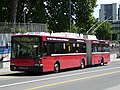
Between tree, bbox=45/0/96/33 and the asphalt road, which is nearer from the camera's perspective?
the asphalt road

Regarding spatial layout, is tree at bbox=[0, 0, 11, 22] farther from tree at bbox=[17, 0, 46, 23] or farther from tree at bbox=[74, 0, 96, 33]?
tree at bbox=[74, 0, 96, 33]

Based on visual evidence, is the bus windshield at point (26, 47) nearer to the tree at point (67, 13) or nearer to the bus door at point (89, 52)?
the bus door at point (89, 52)

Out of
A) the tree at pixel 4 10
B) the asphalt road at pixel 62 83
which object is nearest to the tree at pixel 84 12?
the tree at pixel 4 10

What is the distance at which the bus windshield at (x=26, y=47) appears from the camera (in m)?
22.9

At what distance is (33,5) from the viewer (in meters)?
52.7

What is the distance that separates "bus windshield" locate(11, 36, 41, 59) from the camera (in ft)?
75.2

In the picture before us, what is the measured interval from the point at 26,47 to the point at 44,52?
46.1 inches

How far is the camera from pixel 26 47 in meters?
23.1

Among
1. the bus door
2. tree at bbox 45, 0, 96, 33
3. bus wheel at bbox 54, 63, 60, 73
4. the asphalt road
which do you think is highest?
tree at bbox 45, 0, 96, 33

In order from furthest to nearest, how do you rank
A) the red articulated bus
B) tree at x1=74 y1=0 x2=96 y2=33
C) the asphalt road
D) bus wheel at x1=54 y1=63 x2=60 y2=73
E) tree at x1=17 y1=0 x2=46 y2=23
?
tree at x1=74 y1=0 x2=96 y2=33
tree at x1=17 y1=0 x2=46 y2=23
bus wheel at x1=54 y1=63 x2=60 y2=73
the red articulated bus
the asphalt road

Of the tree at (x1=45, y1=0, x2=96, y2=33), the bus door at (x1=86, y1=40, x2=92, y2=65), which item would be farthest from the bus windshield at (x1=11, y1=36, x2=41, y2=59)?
the tree at (x1=45, y1=0, x2=96, y2=33)

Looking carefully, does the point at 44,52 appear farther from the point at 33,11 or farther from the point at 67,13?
the point at 67,13

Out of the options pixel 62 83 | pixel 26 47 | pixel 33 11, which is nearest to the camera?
pixel 62 83

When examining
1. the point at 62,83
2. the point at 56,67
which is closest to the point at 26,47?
the point at 56,67
